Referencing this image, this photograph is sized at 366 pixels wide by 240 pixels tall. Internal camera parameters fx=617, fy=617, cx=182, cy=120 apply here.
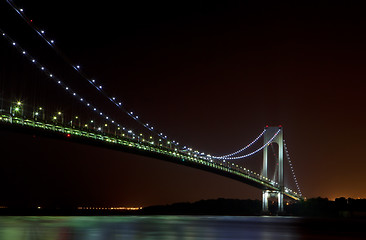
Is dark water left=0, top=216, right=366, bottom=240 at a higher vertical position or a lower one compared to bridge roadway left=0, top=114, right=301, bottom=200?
lower

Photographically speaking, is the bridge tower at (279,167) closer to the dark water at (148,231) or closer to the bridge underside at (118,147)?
the bridge underside at (118,147)

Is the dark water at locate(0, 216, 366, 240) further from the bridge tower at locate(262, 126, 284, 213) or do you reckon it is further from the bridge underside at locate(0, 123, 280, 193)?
the bridge tower at locate(262, 126, 284, 213)

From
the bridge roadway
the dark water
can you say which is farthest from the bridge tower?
the dark water

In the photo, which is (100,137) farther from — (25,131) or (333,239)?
(333,239)

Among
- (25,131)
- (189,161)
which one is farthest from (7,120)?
(189,161)

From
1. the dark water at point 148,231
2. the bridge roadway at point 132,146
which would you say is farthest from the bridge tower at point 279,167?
the dark water at point 148,231

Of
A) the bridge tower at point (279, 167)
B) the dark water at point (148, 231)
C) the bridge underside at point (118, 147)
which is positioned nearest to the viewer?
the dark water at point (148, 231)

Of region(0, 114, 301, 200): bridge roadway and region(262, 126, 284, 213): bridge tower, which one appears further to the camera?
region(262, 126, 284, 213): bridge tower

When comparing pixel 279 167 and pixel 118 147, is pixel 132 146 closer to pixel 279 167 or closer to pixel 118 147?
pixel 118 147
